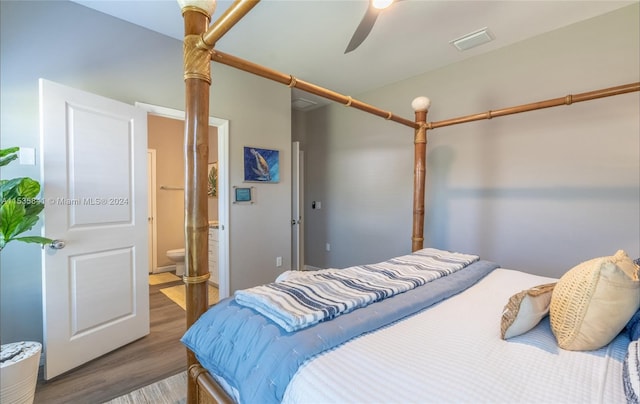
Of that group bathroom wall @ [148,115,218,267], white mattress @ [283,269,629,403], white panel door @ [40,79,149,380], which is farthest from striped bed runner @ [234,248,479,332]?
bathroom wall @ [148,115,218,267]

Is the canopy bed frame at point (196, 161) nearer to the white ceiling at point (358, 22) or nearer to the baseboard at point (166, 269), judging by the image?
the white ceiling at point (358, 22)

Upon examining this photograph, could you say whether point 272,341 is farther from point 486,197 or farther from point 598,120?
point 598,120

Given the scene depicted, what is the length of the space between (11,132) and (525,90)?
4140 millimetres

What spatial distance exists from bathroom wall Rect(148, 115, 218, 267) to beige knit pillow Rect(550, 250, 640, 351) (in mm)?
4360

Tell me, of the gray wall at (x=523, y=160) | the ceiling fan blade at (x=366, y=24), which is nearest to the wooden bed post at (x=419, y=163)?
the ceiling fan blade at (x=366, y=24)

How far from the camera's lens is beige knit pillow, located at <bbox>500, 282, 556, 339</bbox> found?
0.99 metres

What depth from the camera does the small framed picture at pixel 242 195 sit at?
3107 mm

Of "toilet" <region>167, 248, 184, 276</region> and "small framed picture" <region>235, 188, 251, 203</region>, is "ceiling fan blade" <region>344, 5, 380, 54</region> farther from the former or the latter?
"toilet" <region>167, 248, 184, 276</region>

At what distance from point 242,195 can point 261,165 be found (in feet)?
1.43

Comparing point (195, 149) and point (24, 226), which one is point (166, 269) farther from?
point (195, 149)

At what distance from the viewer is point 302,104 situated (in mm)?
4430

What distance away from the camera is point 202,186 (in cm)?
119

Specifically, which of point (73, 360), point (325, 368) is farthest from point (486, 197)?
point (73, 360)

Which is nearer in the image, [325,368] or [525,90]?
[325,368]
